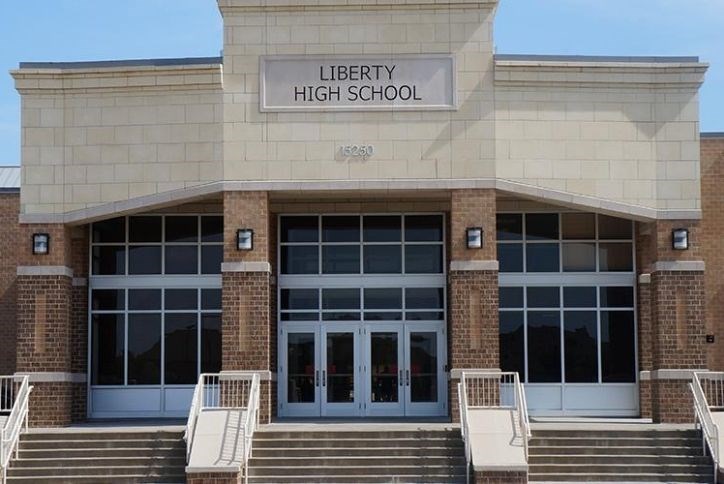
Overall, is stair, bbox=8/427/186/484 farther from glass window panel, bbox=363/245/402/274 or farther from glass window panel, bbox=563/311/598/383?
glass window panel, bbox=563/311/598/383

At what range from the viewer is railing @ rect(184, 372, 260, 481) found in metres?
21.6

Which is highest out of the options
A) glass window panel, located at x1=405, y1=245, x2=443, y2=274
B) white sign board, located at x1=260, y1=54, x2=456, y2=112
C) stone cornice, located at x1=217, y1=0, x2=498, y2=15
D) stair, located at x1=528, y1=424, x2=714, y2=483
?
stone cornice, located at x1=217, y1=0, x2=498, y2=15

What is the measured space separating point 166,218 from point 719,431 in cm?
1243

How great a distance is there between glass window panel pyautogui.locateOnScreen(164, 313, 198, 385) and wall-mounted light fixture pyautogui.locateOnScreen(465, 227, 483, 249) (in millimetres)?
6591

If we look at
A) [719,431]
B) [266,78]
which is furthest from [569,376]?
[266,78]

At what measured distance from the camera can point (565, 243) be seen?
27.1 meters

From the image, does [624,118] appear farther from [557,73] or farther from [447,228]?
[447,228]

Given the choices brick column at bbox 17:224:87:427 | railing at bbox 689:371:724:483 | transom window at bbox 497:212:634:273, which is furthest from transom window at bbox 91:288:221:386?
railing at bbox 689:371:724:483

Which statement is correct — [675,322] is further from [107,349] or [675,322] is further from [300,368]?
[107,349]

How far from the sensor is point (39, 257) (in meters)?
25.0

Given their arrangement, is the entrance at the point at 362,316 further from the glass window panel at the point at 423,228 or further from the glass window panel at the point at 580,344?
the glass window panel at the point at 580,344

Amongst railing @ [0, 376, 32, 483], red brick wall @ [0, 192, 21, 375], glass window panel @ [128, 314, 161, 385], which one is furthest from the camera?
red brick wall @ [0, 192, 21, 375]

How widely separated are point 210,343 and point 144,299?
5.73ft

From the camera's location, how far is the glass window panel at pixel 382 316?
2683cm
